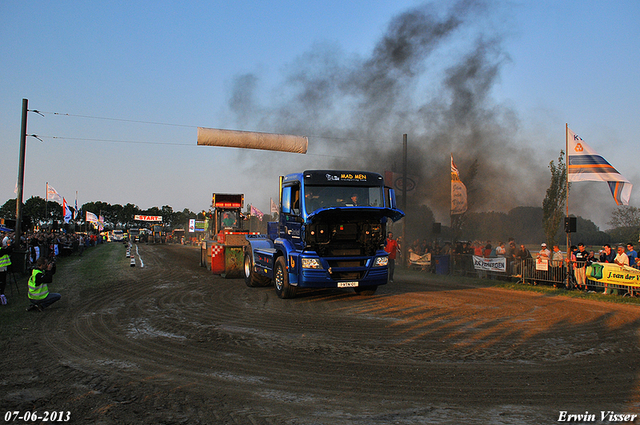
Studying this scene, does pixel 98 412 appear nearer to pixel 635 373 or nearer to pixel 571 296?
pixel 635 373

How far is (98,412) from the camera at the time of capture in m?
4.08

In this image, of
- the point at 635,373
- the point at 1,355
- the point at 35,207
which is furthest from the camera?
the point at 35,207

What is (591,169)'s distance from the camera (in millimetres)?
14508

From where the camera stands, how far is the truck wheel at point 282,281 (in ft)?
36.0

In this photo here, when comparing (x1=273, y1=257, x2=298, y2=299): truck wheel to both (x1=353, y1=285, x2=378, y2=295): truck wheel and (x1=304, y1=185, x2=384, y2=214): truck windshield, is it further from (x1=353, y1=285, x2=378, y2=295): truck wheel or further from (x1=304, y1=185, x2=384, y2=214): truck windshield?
(x1=353, y1=285, x2=378, y2=295): truck wheel

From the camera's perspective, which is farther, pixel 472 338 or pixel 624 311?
pixel 624 311

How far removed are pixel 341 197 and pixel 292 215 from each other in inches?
53.0

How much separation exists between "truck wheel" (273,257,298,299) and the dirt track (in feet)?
1.45

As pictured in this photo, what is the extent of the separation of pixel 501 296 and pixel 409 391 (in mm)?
8868

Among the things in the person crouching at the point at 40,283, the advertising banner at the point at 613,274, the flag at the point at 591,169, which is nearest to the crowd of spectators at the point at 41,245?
the person crouching at the point at 40,283

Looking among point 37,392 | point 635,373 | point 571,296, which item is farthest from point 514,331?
point 37,392

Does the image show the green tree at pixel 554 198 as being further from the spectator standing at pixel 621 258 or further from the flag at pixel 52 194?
the flag at pixel 52 194

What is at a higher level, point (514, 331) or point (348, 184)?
point (348, 184)

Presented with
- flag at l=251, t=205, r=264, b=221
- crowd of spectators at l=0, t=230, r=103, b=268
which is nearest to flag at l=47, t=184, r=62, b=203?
crowd of spectators at l=0, t=230, r=103, b=268
